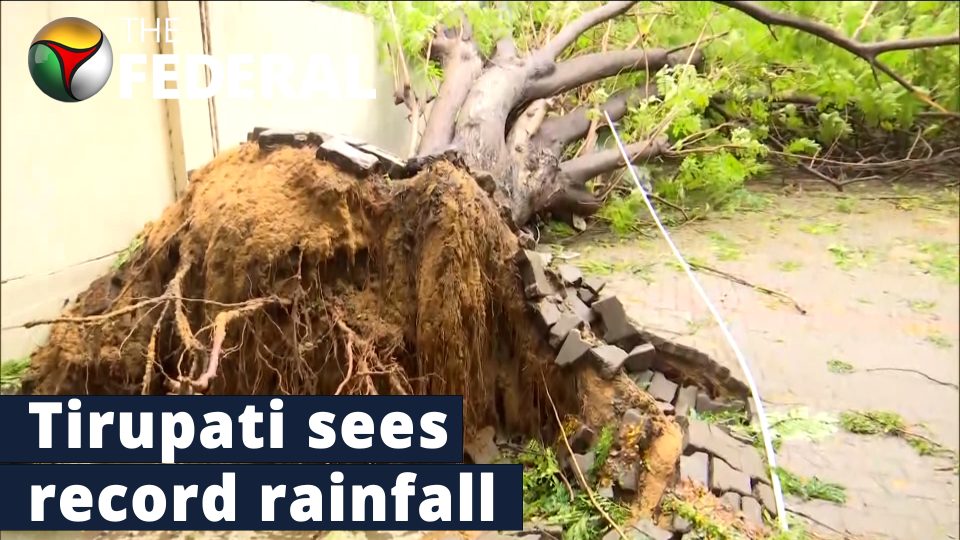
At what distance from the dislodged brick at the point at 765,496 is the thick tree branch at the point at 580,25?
165 cm

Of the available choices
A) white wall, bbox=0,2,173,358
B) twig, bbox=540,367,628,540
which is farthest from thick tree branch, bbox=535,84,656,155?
white wall, bbox=0,2,173,358

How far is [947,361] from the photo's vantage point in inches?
72.5

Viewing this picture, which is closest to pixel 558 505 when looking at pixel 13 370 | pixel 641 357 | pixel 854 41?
pixel 641 357

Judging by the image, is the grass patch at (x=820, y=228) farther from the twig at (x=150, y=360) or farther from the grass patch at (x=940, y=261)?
the twig at (x=150, y=360)

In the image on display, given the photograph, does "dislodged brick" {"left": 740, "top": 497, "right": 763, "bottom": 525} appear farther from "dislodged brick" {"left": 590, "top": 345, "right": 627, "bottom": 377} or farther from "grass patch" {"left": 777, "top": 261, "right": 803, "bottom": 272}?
"grass patch" {"left": 777, "top": 261, "right": 803, "bottom": 272}

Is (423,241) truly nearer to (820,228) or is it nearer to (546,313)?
(546,313)

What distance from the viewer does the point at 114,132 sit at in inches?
101

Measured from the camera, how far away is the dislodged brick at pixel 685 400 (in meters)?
2.79

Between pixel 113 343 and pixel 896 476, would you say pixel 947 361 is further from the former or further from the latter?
pixel 113 343

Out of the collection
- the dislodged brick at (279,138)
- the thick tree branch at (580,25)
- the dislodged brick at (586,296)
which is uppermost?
the thick tree branch at (580,25)

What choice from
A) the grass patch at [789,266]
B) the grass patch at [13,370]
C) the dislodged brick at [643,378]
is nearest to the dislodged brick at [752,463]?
the dislodged brick at [643,378]

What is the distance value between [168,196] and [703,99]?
2.25 metres

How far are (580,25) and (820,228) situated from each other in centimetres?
130

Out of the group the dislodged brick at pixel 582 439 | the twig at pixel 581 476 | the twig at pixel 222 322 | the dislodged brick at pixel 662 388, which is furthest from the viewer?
the dislodged brick at pixel 662 388
